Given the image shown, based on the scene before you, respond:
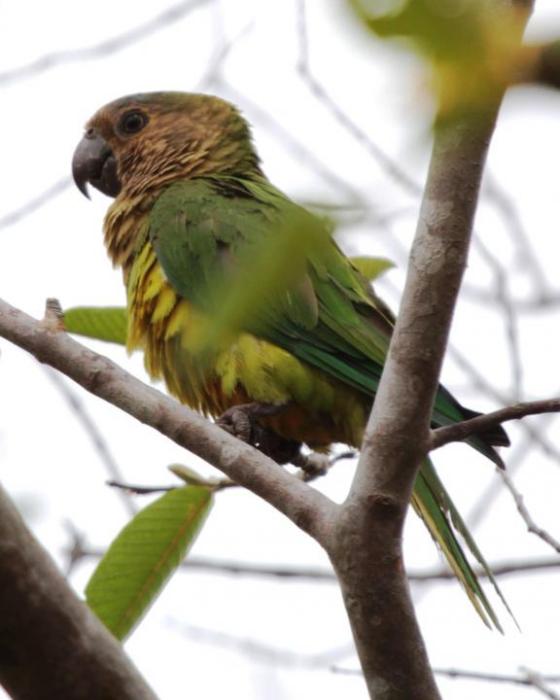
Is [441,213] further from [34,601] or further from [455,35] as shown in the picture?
[455,35]

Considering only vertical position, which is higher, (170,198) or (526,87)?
(170,198)

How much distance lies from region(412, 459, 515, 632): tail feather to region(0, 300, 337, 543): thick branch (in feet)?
2.85

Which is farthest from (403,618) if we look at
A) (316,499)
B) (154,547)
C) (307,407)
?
(307,407)

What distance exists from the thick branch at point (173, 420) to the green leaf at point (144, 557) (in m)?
0.57

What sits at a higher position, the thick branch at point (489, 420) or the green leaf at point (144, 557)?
the thick branch at point (489, 420)

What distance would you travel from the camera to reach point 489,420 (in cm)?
169

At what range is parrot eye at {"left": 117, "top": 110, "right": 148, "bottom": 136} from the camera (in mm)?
4508

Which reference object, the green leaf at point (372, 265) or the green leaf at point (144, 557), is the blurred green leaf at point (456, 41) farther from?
the green leaf at point (372, 265)

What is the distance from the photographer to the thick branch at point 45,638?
1245 millimetres

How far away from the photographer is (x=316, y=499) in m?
1.84

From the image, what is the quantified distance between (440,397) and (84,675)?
1.88 metres

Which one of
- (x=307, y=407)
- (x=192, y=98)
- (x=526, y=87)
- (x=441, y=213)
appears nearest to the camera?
(x=526, y=87)

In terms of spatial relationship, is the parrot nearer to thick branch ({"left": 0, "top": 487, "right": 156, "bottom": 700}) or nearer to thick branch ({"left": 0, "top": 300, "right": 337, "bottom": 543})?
thick branch ({"left": 0, "top": 300, "right": 337, "bottom": 543})

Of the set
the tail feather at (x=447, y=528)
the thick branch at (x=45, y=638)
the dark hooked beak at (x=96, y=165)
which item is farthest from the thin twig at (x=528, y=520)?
the dark hooked beak at (x=96, y=165)
